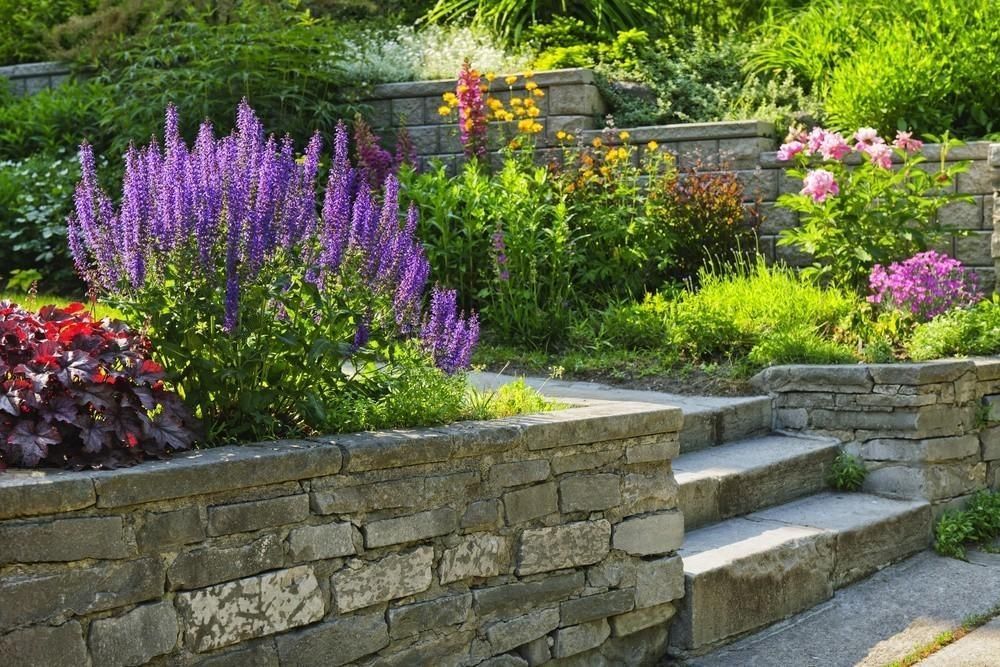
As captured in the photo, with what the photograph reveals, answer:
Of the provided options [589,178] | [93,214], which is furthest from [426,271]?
[589,178]

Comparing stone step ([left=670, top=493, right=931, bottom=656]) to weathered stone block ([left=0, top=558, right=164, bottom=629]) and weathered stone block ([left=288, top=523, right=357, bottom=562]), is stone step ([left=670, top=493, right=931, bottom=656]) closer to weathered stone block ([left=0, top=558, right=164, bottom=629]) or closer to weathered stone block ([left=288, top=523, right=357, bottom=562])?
weathered stone block ([left=288, top=523, right=357, bottom=562])

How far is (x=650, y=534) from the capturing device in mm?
3996

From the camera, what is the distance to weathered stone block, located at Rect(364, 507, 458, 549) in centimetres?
327

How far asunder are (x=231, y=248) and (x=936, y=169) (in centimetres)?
521

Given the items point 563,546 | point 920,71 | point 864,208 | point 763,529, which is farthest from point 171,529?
point 920,71

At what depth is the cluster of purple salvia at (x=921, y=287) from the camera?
242 inches

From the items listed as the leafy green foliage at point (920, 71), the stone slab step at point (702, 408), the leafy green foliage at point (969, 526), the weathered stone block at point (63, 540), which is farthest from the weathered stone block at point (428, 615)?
the leafy green foliage at point (920, 71)

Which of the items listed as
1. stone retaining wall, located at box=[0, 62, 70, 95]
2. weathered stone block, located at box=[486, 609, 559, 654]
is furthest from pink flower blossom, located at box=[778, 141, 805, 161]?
stone retaining wall, located at box=[0, 62, 70, 95]

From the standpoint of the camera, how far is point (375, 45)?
9.30m

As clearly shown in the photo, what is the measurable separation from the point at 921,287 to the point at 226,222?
4065mm

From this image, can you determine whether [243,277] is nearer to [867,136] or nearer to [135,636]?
[135,636]

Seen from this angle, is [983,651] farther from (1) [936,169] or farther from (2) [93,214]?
(1) [936,169]

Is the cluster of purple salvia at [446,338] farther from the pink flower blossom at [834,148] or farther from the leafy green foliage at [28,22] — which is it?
the leafy green foliage at [28,22]

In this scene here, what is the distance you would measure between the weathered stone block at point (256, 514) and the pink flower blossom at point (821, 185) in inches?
166
